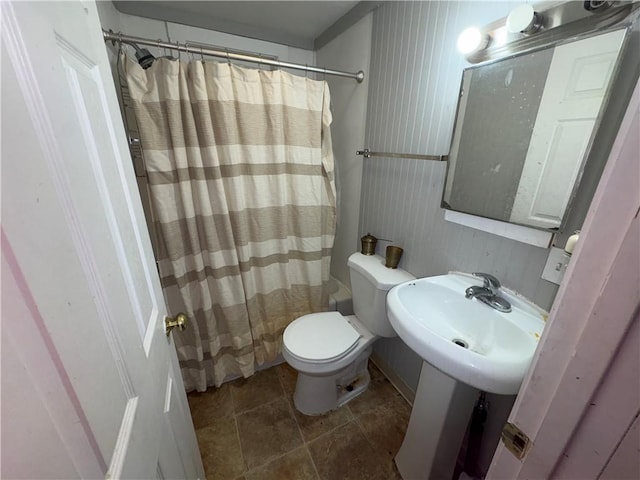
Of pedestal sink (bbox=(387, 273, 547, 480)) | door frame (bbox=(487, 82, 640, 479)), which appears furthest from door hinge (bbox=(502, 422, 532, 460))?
pedestal sink (bbox=(387, 273, 547, 480))

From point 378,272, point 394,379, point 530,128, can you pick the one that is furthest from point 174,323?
point 394,379

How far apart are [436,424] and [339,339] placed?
22.3 inches

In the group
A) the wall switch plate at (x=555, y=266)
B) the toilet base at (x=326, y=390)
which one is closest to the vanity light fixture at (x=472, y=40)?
the wall switch plate at (x=555, y=266)

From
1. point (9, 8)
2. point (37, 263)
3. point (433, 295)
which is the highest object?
point (9, 8)

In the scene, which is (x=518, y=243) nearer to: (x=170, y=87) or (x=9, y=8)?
(x=9, y=8)

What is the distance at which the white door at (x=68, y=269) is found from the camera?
0.85ft

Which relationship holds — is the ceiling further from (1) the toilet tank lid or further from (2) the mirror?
(1) the toilet tank lid

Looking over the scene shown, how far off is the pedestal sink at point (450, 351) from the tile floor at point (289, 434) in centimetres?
18

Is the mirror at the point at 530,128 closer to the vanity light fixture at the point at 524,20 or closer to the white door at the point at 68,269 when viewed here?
the vanity light fixture at the point at 524,20

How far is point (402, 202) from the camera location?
1.43 meters

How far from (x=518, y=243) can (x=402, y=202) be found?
599 millimetres

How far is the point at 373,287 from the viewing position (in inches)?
55.1

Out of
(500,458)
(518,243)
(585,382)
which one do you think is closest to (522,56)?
(518,243)

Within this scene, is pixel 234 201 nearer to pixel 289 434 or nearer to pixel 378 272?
pixel 378 272
